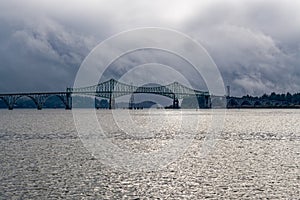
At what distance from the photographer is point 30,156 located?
1841 inches

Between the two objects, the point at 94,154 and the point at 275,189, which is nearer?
the point at 275,189

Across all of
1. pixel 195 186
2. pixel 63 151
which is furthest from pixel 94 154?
pixel 195 186

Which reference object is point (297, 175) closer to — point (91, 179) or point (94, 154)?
point (91, 179)

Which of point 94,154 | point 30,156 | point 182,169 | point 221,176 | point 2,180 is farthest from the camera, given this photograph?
point 94,154

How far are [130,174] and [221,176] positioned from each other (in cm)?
727

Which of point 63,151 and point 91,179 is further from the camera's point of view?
point 63,151

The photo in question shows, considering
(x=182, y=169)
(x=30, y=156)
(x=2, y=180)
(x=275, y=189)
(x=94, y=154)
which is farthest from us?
(x=94, y=154)

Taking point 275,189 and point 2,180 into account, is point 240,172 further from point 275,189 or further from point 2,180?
point 2,180

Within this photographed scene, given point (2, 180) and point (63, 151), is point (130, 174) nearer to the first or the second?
point (2, 180)

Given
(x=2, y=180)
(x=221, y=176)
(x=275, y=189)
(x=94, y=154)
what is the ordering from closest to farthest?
(x=275, y=189) < (x=2, y=180) < (x=221, y=176) < (x=94, y=154)

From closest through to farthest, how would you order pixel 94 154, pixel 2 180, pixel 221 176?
1. pixel 2 180
2. pixel 221 176
3. pixel 94 154

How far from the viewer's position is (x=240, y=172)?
37.0m

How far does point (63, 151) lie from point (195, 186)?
25.7 meters

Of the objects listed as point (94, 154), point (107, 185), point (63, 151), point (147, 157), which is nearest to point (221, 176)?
point (107, 185)
